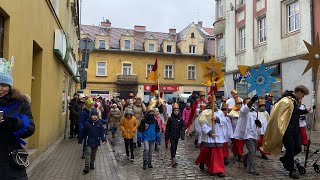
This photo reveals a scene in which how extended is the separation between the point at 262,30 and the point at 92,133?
17.2 metres

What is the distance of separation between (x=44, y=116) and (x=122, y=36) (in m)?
40.1

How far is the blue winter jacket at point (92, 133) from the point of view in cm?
868

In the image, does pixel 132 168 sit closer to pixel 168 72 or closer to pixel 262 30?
pixel 262 30

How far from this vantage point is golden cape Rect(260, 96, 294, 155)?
795 centimetres

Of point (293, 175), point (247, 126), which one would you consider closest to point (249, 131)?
point (247, 126)

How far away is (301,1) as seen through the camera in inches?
765

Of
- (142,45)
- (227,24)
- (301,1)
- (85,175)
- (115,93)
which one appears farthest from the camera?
(142,45)

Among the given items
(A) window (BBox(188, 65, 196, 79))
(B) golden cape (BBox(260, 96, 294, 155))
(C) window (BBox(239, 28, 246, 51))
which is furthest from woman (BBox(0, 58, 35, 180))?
(A) window (BBox(188, 65, 196, 79))

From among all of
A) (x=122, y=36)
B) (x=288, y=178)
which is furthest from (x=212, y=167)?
(x=122, y=36)

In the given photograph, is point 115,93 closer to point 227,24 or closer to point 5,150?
point 227,24

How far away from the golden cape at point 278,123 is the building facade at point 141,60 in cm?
3921

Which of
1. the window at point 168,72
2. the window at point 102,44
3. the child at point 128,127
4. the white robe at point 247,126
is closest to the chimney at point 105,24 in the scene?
the window at point 102,44

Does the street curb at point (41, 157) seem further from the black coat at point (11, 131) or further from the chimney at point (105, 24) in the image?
the chimney at point (105, 24)

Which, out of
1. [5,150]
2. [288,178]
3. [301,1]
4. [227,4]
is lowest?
[288,178]
